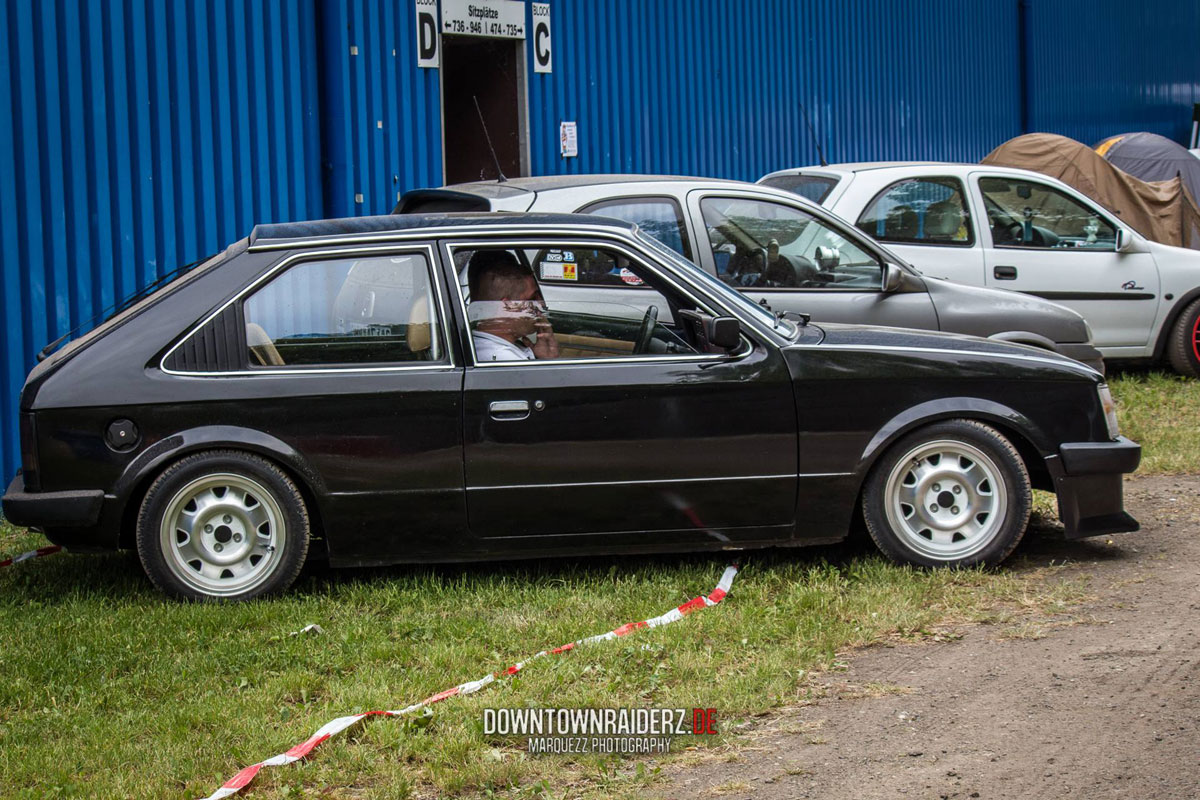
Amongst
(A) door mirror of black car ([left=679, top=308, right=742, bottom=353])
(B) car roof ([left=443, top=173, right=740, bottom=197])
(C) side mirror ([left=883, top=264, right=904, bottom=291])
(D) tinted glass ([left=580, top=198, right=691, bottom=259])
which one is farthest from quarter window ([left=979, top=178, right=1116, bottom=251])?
(A) door mirror of black car ([left=679, top=308, right=742, bottom=353])

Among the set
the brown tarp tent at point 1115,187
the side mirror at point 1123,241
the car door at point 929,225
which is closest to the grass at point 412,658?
the car door at point 929,225

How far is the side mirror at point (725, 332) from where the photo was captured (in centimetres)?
563

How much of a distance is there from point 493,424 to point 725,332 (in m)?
1.03

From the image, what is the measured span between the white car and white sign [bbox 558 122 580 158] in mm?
2347

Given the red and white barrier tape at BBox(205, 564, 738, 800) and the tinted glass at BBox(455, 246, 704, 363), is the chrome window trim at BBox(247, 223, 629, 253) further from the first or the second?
the red and white barrier tape at BBox(205, 564, 738, 800)

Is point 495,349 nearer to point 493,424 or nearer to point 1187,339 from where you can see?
point 493,424

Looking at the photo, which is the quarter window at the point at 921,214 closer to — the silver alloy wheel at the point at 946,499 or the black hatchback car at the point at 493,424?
the black hatchback car at the point at 493,424

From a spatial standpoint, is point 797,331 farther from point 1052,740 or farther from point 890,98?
point 890,98

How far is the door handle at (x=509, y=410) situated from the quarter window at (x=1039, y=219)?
5812 millimetres

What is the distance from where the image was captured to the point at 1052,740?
4.05m

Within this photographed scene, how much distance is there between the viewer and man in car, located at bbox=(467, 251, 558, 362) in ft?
19.0

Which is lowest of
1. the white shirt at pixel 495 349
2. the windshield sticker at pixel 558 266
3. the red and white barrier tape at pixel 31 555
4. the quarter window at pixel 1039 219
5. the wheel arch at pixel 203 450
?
the red and white barrier tape at pixel 31 555

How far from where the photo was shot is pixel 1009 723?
4203 millimetres

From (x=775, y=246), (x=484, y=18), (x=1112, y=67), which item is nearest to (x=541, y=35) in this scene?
(x=484, y=18)
